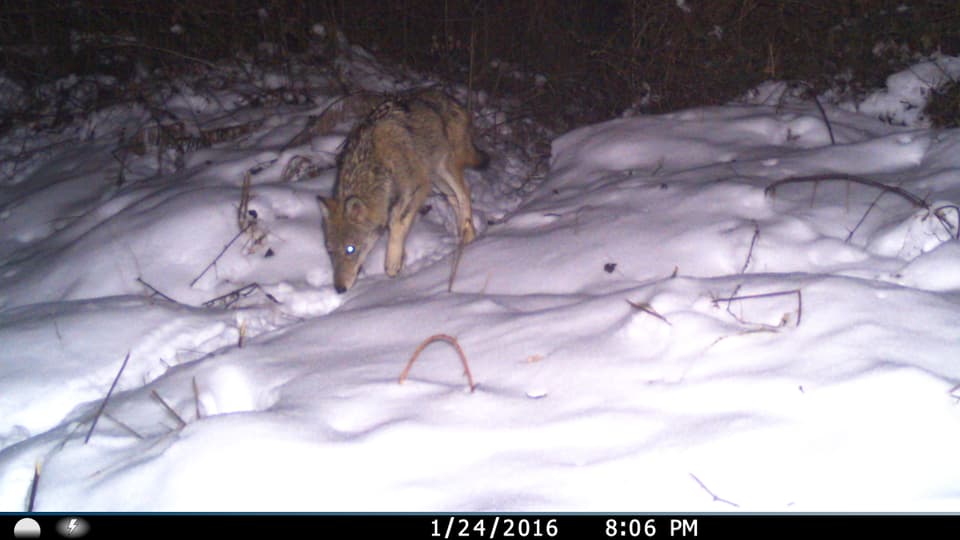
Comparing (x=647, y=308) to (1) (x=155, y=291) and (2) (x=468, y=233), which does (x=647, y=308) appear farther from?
(1) (x=155, y=291)

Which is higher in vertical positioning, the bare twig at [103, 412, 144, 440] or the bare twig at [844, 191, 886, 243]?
the bare twig at [844, 191, 886, 243]

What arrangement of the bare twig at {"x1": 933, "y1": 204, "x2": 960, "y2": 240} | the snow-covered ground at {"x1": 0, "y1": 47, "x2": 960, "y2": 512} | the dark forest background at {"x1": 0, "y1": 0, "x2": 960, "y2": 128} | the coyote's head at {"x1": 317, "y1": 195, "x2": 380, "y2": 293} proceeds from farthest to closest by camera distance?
the dark forest background at {"x1": 0, "y1": 0, "x2": 960, "y2": 128} < the coyote's head at {"x1": 317, "y1": 195, "x2": 380, "y2": 293} < the bare twig at {"x1": 933, "y1": 204, "x2": 960, "y2": 240} < the snow-covered ground at {"x1": 0, "y1": 47, "x2": 960, "y2": 512}

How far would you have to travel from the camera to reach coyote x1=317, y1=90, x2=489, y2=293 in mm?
5418

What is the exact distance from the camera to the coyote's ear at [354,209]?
17.8ft

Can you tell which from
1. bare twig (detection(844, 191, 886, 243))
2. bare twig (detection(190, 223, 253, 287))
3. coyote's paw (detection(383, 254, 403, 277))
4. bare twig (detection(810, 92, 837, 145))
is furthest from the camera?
bare twig (detection(810, 92, 837, 145))

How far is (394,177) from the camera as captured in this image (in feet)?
19.1

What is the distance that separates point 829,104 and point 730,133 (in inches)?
53.6

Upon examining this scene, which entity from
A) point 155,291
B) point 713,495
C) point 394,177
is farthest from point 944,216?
point 155,291

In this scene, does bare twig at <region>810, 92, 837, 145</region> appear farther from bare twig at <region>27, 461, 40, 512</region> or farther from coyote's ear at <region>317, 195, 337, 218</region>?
bare twig at <region>27, 461, 40, 512</region>

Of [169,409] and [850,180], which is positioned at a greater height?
[850,180]

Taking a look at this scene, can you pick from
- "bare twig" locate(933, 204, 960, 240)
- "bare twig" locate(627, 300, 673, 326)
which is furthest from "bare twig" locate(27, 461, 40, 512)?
"bare twig" locate(933, 204, 960, 240)

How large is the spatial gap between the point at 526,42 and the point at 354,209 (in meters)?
5.03

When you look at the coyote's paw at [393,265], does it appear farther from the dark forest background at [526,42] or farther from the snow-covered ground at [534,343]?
the dark forest background at [526,42]

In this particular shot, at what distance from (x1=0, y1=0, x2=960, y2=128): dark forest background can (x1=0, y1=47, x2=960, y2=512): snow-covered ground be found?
1.14 meters
